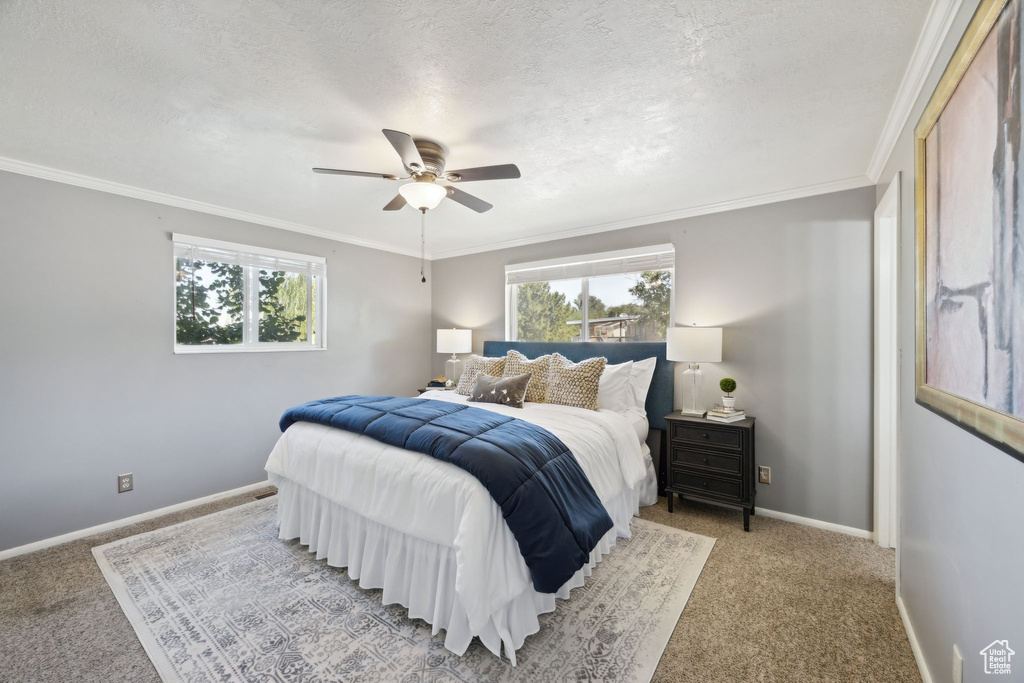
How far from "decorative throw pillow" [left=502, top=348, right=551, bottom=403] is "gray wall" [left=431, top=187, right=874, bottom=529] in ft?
4.12

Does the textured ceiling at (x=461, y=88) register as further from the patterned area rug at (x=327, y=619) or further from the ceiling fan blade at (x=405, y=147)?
the patterned area rug at (x=327, y=619)

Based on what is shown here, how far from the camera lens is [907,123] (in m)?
1.89

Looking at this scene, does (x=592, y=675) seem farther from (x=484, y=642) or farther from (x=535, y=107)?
(x=535, y=107)

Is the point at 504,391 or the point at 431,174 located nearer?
the point at 431,174

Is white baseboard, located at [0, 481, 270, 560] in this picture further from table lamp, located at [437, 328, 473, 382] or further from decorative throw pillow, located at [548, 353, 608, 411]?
decorative throw pillow, located at [548, 353, 608, 411]

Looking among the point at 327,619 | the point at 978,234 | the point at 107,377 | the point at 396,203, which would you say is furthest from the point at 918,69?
the point at 107,377

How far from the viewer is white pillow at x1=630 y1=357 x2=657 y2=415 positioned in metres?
3.43

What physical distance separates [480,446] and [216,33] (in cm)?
192

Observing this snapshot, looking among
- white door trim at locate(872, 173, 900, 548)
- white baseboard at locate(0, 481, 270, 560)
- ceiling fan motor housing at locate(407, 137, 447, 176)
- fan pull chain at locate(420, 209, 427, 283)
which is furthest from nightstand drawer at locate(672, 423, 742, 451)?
white baseboard at locate(0, 481, 270, 560)

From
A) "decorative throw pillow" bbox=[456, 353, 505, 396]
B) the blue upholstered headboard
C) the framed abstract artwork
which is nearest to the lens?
the framed abstract artwork

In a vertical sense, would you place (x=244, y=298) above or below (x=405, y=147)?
below

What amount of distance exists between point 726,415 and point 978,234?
215cm

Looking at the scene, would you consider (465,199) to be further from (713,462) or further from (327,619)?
(713,462)

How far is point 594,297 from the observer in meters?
4.11
